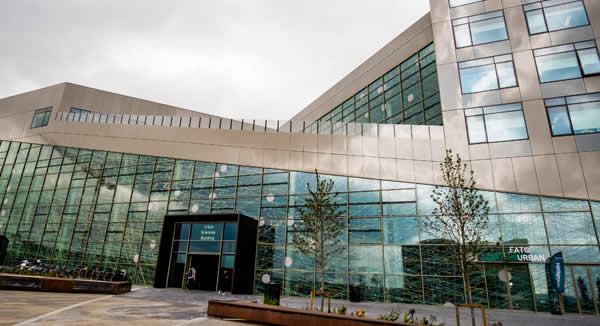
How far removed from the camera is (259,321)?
1130 cm

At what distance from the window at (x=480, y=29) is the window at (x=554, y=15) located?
5.35 feet

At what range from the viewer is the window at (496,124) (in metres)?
20.7

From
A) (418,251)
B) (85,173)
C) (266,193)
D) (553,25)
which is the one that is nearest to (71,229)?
(85,173)

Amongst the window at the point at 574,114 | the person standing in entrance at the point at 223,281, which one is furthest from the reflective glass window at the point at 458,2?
the person standing in entrance at the point at 223,281

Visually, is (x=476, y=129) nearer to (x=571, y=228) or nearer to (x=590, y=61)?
(x=571, y=228)

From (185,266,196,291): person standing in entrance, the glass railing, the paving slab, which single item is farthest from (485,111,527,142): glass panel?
the paving slab

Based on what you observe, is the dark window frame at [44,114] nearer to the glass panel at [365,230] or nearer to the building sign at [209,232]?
the building sign at [209,232]

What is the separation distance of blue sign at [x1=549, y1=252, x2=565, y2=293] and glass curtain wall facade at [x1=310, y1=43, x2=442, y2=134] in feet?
41.0

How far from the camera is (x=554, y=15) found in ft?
72.6

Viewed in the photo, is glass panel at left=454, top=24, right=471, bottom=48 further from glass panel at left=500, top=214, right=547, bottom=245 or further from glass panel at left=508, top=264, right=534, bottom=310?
glass panel at left=508, top=264, right=534, bottom=310

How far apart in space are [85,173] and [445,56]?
106 feet

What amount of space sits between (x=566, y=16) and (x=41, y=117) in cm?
4716

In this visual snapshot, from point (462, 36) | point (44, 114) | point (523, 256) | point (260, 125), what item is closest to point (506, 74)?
point (462, 36)

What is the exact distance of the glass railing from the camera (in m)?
23.4
